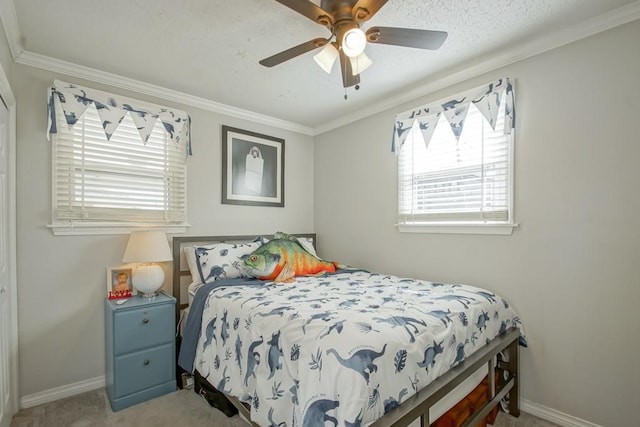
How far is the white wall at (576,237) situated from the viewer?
70.7 inches

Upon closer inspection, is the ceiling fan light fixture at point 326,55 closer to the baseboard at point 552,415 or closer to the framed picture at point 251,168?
the framed picture at point 251,168

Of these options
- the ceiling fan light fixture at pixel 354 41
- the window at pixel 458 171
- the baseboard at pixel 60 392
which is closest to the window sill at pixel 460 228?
the window at pixel 458 171

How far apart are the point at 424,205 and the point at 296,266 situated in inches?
48.6

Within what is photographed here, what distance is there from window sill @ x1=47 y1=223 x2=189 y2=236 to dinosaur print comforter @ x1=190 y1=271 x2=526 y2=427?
90cm

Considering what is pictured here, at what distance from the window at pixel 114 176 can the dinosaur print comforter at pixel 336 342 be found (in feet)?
3.36

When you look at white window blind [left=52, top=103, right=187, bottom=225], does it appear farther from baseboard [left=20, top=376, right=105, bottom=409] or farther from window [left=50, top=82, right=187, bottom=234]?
baseboard [left=20, top=376, right=105, bottom=409]

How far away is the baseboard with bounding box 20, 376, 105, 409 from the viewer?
2.19 meters

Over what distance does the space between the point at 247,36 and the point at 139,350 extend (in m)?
2.27

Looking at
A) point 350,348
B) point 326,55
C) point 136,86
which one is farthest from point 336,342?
point 136,86

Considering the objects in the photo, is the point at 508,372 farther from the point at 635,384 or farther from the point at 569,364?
the point at 635,384

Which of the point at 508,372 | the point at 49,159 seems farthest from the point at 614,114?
the point at 49,159

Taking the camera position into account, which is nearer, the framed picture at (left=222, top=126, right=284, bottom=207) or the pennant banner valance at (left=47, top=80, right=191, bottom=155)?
the pennant banner valance at (left=47, top=80, right=191, bottom=155)

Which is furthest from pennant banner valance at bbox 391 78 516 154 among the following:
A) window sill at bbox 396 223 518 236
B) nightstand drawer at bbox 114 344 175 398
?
nightstand drawer at bbox 114 344 175 398

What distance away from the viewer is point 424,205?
9.15 ft
